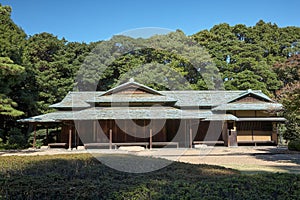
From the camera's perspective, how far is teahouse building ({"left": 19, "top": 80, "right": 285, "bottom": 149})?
A: 74.9 feet

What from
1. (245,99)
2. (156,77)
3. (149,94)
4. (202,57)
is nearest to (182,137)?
(149,94)

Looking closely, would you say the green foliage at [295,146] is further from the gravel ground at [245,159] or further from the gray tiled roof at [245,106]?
the gray tiled roof at [245,106]

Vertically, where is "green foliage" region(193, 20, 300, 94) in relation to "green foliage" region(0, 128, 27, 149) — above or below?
above

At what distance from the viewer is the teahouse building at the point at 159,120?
74.9 ft

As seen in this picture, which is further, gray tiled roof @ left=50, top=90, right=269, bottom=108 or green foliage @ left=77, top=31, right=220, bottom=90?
green foliage @ left=77, top=31, right=220, bottom=90

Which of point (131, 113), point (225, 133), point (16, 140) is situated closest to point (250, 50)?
point (225, 133)

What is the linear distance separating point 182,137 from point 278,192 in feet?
68.7

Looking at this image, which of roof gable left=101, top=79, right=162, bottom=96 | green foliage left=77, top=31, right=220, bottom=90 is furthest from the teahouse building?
green foliage left=77, top=31, right=220, bottom=90

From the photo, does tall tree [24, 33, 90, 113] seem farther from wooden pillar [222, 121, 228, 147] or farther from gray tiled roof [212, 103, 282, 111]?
wooden pillar [222, 121, 228, 147]

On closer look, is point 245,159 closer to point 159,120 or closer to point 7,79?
point 159,120

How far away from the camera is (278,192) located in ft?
15.6

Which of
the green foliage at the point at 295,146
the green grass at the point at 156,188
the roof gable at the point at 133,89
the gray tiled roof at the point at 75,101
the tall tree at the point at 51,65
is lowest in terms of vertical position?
the green foliage at the point at 295,146

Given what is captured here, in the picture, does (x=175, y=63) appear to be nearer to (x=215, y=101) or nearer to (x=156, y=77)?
(x=156, y=77)

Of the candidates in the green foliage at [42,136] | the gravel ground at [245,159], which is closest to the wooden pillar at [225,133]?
the gravel ground at [245,159]
